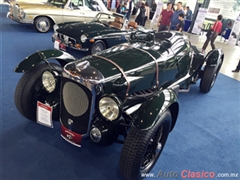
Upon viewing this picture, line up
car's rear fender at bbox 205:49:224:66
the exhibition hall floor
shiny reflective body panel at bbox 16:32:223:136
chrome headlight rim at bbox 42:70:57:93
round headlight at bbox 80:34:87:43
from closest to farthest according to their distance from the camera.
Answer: shiny reflective body panel at bbox 16:32:223:136, the exhibition hall floor, chrome headlight rim at bbox 42:70:57:93, car's rear fender at bbox 205:49:224:66, round headlight at bbox 80:34:87:43

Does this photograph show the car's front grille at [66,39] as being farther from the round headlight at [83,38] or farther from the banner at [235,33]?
the banner at [235,33]

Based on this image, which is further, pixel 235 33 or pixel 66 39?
pixel 235 33

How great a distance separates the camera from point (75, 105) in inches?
89.2

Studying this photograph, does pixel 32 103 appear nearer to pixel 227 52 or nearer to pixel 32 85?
pixel 32 85

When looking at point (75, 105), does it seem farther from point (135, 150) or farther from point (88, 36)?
point (88, 36)

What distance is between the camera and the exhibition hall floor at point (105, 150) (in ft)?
7.65

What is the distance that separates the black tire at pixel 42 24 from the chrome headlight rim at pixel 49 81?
5937 mm

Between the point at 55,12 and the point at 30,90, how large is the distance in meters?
5.82

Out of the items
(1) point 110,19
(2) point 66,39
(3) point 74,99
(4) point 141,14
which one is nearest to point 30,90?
(3) point 74,99

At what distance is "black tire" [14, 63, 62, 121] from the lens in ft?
8.69

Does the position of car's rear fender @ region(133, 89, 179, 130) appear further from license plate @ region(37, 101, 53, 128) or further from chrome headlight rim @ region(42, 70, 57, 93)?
chrome headlight rim @ region(42, 70, 57, 93)

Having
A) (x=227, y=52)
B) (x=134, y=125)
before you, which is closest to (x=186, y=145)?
(x=134, y=125)

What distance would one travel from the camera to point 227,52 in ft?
30.9

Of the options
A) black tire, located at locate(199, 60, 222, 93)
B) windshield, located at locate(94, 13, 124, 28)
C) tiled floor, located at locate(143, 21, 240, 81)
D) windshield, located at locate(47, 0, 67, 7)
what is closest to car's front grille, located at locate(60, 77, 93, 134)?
black tire, located at locate(199, 60, 222, 93)
